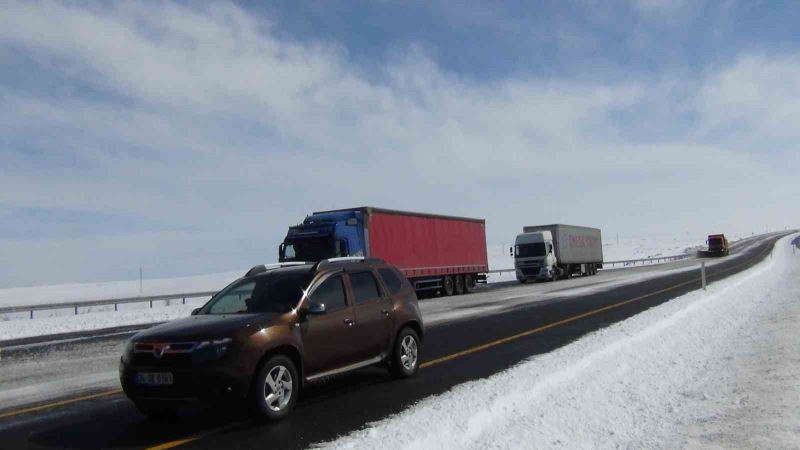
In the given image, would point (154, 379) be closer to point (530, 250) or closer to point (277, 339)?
point (277, 339)

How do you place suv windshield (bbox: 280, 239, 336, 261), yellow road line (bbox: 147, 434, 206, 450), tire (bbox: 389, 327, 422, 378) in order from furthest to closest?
suv windshield (bbox: 280, 239, 336, 261)
tire (bbox: 389, 327, 422, 378)
yellow road line (bbox: 147, 434, 206, 450)

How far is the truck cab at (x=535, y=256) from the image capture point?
42.0 m

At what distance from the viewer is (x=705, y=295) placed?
20375mm

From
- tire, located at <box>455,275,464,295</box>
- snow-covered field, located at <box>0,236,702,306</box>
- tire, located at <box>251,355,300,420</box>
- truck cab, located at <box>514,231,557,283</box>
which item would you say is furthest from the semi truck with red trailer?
snow-covered field, located at <box>0,236,702,306</box>

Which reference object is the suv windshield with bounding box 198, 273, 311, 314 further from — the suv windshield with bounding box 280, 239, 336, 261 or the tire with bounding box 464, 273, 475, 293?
the tire with bounding box 464, 273, 475, 293

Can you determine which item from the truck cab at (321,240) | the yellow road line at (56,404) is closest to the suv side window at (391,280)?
the yellow road line at (56,404)

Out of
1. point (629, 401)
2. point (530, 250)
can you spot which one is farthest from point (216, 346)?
point (530, 250)

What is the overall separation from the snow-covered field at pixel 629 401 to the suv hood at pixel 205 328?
160 cm

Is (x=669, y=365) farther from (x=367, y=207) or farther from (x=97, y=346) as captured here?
(x=367, y=207)

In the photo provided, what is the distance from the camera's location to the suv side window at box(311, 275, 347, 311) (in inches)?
312

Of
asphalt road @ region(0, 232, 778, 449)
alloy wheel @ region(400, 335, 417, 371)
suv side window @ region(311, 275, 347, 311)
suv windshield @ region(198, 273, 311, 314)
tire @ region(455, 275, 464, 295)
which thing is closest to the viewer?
asphalt road @ region(0, 232, 778, 449)

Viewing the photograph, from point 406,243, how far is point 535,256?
51.2 feet

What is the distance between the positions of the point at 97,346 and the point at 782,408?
46.2 ft

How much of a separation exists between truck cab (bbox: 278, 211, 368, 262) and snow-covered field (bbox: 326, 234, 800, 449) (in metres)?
14.0
